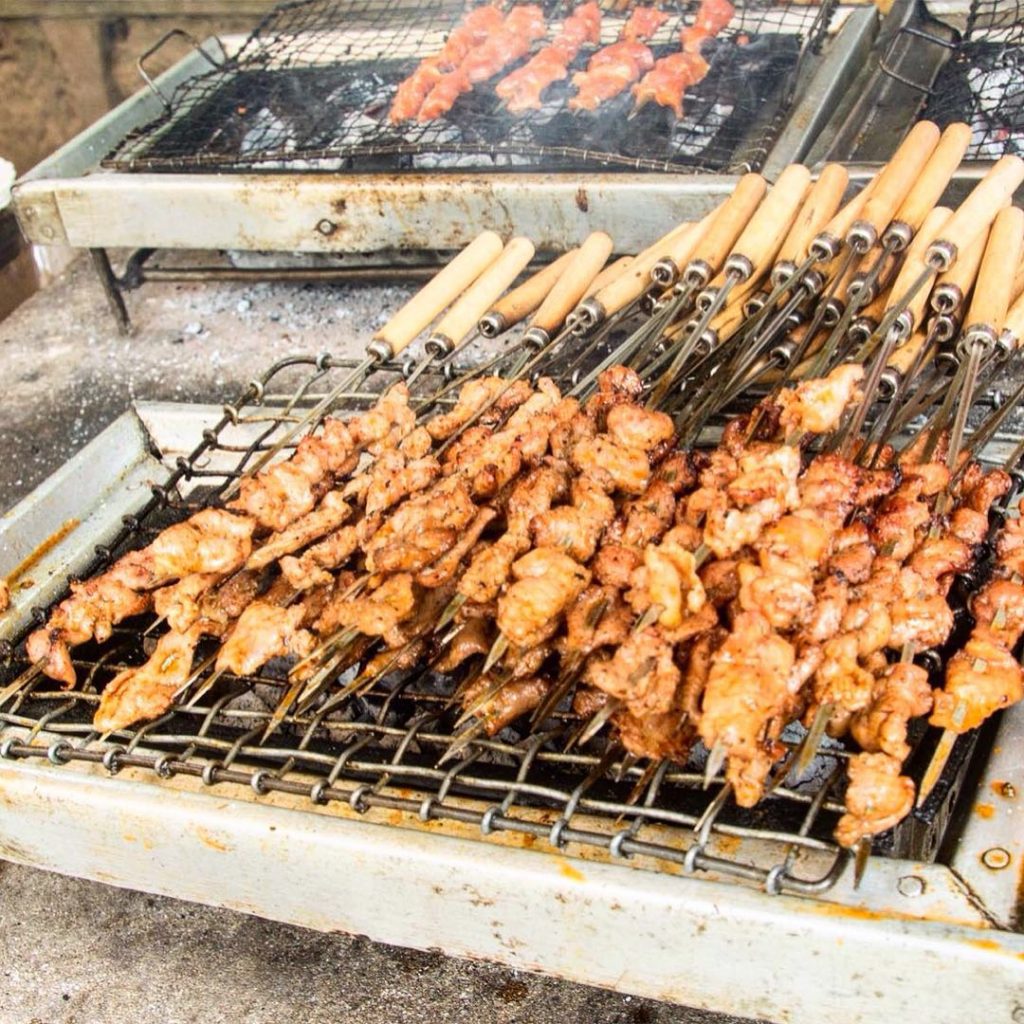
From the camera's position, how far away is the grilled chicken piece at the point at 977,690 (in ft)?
7.63

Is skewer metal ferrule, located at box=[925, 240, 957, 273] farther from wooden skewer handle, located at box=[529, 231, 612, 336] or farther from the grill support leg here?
the grill support leg

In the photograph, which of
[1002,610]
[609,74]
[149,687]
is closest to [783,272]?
[1002,610]

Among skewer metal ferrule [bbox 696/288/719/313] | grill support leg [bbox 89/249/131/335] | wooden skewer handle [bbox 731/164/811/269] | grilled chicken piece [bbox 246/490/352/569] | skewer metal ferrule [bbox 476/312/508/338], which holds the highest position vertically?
wooden skewer handle [bbox 731/164/811/269]

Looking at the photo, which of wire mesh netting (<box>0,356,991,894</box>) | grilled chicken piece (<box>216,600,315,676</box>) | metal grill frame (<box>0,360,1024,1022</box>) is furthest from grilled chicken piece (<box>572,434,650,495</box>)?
grilled chicken piece (<box>216,600,315,676</box>)

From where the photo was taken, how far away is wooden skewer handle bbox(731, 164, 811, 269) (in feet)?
11.2

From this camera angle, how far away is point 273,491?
10.3 ft

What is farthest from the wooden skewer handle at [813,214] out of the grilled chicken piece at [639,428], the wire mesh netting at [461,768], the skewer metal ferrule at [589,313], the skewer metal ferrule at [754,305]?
the wire mesh netting at [461,768]

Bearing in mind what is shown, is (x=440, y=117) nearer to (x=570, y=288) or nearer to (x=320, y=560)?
(x=570, y=288)

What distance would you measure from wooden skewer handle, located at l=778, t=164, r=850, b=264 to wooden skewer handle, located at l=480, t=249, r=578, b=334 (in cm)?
81

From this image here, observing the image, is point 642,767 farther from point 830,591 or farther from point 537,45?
point 537,45

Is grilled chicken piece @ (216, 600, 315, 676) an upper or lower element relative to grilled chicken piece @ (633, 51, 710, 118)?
lower

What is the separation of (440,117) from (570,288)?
230cm

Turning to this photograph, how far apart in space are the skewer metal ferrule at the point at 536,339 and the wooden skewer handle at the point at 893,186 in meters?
1.00

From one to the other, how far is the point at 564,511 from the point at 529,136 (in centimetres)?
319
